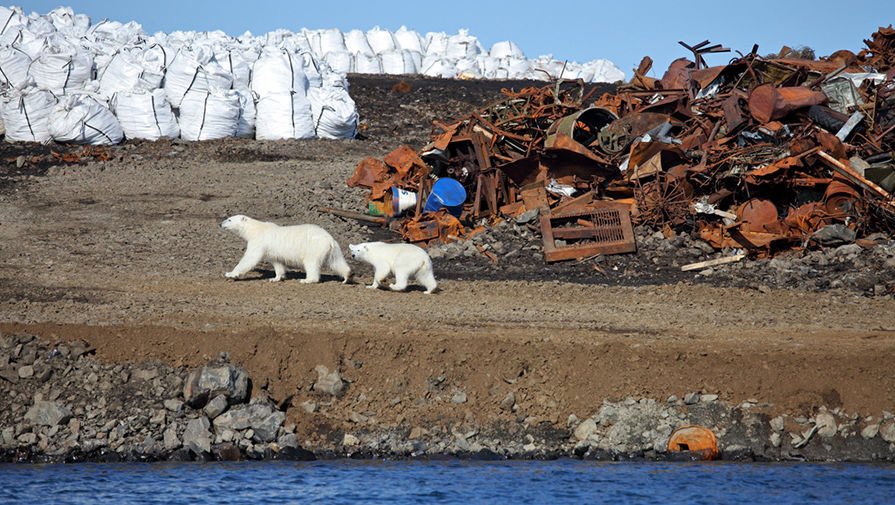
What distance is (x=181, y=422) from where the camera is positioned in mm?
9367

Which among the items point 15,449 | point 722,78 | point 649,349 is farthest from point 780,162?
point 15,449

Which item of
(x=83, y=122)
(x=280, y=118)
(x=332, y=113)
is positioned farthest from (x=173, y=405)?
(x=332, y=113)

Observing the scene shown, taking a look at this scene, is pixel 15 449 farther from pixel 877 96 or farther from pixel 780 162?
pixel 877 96

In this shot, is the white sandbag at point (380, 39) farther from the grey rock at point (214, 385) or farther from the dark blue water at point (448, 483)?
the dark blue water at point (448, 483)

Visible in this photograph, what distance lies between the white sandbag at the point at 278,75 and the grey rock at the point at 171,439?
15.9m

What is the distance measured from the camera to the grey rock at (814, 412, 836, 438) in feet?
31.2

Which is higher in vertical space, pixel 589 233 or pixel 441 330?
pixel 589 233

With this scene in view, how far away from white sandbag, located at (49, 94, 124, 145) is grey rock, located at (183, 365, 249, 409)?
46.8 ft

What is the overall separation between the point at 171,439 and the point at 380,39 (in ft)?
105

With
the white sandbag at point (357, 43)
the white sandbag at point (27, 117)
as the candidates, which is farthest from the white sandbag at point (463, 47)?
the white sandbag at point (27, 117)

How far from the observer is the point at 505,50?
41312 millimetres

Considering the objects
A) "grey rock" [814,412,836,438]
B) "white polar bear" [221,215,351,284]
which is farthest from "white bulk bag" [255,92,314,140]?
"grey rock" [814,412,836,438]

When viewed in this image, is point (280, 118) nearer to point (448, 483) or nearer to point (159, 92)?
point (159, 92)

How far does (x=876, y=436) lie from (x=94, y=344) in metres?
6.54
